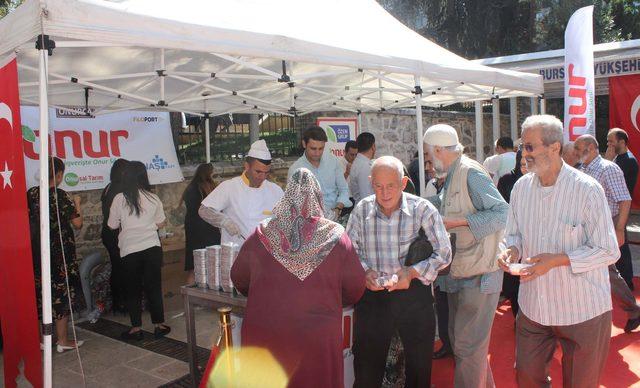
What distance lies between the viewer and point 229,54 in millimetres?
3500

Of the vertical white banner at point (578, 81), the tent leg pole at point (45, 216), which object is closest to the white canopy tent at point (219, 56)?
the tent leg pole at point (45, 216)

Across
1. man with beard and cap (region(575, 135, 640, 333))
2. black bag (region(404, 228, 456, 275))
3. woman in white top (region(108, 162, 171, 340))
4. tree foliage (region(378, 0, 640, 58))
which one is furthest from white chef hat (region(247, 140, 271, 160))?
tree foliage (region(378, 0, 640, 58))

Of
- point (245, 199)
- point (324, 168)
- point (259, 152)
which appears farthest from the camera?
point (324, 168)

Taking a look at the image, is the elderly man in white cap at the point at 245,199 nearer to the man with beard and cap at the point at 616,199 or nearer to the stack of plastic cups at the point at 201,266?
the stack of plastic cups at the point at 201,266

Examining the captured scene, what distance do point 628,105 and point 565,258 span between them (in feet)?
29.9

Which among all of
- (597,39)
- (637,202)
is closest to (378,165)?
(637,202)

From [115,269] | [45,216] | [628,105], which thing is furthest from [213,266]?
[628,105]

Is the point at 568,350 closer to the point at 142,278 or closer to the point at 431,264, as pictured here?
the point at 431,264

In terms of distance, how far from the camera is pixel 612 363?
14.1ft

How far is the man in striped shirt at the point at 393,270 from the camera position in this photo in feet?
9.89

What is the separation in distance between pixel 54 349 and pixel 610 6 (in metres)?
18.9

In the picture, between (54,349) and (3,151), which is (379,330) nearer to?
(3,151)

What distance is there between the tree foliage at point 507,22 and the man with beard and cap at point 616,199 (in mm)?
13402

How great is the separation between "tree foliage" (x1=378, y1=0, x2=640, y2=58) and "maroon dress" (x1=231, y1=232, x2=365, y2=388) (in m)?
16.6
